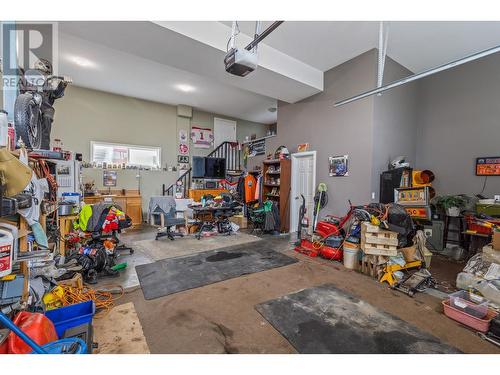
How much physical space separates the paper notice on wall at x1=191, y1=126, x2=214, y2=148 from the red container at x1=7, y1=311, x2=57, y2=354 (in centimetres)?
675

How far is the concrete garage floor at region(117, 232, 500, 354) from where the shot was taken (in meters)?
1.84

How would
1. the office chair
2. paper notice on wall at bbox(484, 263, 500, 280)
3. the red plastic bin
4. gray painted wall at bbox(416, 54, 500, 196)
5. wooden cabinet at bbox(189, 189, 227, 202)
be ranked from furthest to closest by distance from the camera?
1. wooden cabinet at bbox(189, 189, 227, 202)
2. the office chair
3. gray painted wall at bbox(416, 54, 500, 196)
4. paper notice on wall at bbox(484, 263, 500, 280)
5. the red plastic bin

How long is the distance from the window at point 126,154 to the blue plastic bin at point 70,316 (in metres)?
5.57

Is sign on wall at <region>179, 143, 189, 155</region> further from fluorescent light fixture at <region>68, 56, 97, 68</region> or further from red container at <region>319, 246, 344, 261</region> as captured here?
red container at <region>319, 246, 344, 261</region>

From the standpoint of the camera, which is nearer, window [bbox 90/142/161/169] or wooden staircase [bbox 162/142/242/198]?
window [bbox 90/142/161/169]

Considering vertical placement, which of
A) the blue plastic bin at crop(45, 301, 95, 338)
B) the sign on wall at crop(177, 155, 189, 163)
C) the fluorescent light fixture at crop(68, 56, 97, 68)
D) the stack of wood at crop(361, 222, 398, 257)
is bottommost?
the blue plastic bin at crop(45, 301, 95, 338)

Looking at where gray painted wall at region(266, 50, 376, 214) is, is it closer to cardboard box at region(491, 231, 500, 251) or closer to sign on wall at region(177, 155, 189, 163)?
cardboard box at region(491, 231, 500, 251)

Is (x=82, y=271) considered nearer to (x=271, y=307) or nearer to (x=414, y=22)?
(x=271, y=307)

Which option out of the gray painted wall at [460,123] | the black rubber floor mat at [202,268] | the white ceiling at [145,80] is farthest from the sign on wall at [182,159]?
the gray painted wall at [460,123]

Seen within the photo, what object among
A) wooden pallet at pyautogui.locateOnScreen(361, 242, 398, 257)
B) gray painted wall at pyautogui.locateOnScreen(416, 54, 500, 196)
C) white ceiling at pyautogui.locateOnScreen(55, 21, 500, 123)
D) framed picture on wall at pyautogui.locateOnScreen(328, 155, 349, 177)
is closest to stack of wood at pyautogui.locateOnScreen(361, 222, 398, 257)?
wooden pallet at pyautogui.locateOnScreen(361, 242, 398, 257)

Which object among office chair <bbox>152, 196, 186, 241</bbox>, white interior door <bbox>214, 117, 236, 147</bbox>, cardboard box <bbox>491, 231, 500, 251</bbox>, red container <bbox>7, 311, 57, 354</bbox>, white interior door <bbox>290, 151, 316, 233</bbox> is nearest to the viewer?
red container <bbox>7, 311, 57, 354</bbox>

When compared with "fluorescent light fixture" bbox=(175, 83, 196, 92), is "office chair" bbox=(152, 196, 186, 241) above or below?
below

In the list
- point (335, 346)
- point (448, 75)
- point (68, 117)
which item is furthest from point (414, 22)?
point (68, 117)

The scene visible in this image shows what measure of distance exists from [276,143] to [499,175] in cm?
465
